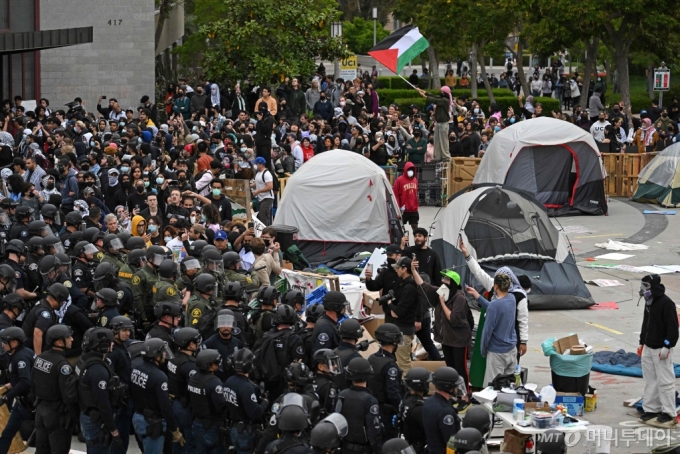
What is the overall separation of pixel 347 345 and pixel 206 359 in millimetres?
1325

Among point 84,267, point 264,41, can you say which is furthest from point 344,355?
point 264,41

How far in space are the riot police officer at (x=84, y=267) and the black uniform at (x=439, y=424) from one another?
4.92 m

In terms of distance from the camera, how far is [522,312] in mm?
12680

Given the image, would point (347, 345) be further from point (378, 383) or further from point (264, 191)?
point (264, 191)

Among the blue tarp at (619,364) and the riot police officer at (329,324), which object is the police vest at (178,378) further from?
the blue tarp at (619,364)

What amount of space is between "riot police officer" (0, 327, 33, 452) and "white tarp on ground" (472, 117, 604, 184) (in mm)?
15002

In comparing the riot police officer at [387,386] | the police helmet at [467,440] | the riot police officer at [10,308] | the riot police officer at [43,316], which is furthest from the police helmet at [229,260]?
the police helmet at [467,440]

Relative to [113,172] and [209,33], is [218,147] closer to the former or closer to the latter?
[113,172]

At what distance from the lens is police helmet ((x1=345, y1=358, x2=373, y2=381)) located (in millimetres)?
9672

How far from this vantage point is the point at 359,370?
9.66 metres

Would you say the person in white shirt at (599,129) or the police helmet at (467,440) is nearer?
the police helmet at (467,440)

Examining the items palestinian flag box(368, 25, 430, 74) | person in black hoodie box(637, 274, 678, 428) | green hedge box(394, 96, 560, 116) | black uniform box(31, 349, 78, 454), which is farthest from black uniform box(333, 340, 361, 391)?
green hedge box(394, 96, 560, 116)

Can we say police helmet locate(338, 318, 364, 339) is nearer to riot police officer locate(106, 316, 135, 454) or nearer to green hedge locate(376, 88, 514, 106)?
riot police officer locate(106, 316, 135, 454)

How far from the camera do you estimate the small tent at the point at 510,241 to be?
57.2 feet
